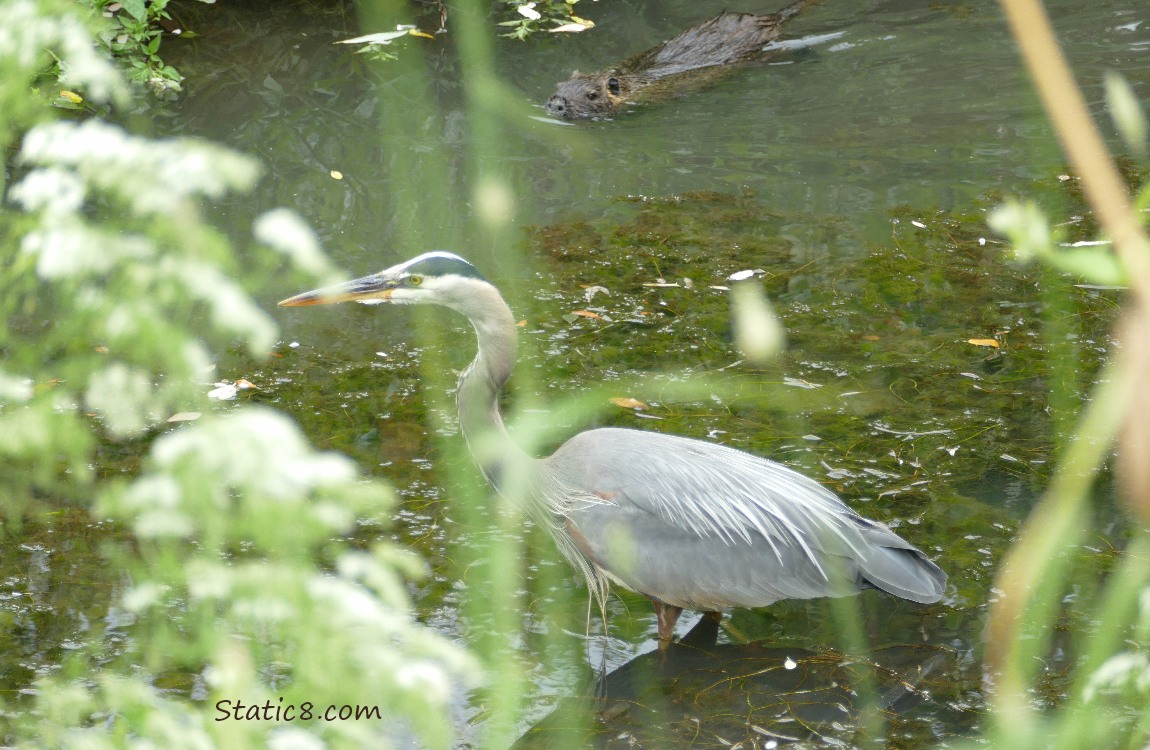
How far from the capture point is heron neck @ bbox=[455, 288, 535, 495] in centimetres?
393

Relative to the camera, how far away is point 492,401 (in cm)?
404

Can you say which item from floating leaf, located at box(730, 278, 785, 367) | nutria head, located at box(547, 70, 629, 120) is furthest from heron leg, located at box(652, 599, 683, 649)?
nutria head, located at box(547, 70, 629, 120)

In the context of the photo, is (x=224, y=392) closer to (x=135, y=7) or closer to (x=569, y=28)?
(x=135, y=7)

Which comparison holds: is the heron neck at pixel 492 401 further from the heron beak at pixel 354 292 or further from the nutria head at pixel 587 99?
the nutria head at pixel 587 99

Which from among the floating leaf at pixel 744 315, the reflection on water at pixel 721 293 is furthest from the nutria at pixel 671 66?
the floating leaf at pixel 744 315

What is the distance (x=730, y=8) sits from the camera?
1120 centimetres

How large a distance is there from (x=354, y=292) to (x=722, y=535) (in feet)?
4.88

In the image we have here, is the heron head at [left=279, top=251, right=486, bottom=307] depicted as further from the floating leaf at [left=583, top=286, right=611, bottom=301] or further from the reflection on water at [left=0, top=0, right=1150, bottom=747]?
the floating leaf at [left=583, top=286, right=611, bottom=301]

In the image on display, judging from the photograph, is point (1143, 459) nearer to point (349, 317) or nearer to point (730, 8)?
point (349, 317)

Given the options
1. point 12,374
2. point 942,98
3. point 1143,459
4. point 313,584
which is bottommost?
point 942,98

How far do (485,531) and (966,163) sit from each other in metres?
5.02

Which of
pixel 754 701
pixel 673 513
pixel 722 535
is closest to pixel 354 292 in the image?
pixel 673 513

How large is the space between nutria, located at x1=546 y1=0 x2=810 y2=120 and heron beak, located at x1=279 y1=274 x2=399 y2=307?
5639 millimetres

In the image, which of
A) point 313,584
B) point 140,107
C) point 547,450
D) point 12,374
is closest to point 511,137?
point 140,107
